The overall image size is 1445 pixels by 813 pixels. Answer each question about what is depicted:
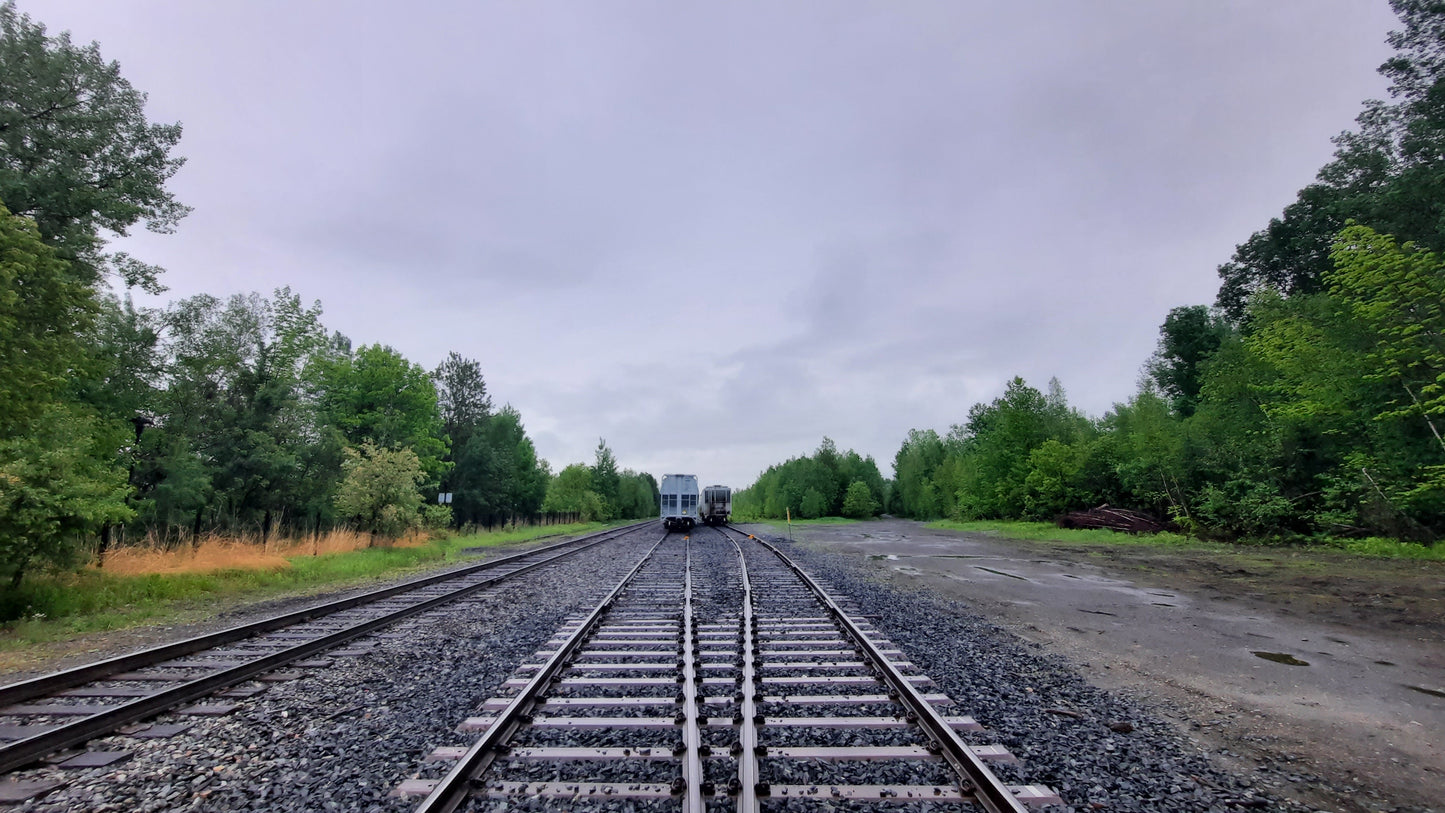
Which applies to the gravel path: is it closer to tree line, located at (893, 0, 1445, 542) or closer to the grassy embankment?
the grassy embankment

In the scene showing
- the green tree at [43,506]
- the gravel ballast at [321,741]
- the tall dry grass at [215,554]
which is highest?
the green tree at [43,506]

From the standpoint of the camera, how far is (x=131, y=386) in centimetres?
2125

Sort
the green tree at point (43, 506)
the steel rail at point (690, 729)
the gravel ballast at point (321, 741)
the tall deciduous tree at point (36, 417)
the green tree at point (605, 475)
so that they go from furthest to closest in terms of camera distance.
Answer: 1. the green tree at point (605, 475)
2. the tall deciduous tree at point (36, 417)
3. the green tree at point (43, 506)
4. the gravel ballast at point (321, 741)
5. the steel rail at point (690, 729)

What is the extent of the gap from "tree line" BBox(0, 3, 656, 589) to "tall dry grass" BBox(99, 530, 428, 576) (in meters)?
0.61

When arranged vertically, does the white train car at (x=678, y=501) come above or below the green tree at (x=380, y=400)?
below

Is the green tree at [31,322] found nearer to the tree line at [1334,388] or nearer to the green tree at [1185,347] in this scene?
the tree line at [1334,388]

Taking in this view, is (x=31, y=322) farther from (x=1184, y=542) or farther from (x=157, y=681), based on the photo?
(x=1184, y=542)

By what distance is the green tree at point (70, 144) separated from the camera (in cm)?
1348

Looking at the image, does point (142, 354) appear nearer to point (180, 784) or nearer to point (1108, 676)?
point (180, 784)

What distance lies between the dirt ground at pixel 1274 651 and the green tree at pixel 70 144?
69.6 ft

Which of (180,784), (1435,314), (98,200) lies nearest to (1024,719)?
(180,784)

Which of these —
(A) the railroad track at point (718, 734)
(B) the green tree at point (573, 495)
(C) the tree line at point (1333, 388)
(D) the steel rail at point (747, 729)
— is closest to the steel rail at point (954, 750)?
(A) the railroad track at point (718, 734)

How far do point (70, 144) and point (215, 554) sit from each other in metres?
10.9

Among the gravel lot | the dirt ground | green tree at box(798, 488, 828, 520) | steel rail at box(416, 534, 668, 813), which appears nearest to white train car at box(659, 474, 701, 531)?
the dirt ground
